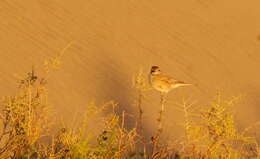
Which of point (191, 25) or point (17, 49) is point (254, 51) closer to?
point (191, 25)

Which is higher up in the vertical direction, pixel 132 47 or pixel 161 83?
pixel 132 47

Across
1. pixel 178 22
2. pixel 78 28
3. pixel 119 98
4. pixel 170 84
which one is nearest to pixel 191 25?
pixel 178 22

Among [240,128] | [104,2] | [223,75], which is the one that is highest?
[104,2]

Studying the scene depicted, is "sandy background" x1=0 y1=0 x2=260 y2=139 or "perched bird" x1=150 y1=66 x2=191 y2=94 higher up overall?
"sandy background" x1=0 y1=0 x2=260 y2=139

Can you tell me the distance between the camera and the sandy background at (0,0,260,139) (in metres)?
8.57

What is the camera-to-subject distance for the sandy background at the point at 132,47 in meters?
8.57

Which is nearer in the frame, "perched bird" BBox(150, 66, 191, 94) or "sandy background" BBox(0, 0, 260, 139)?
"perched bird" BBox(150, 66, 191, 94)

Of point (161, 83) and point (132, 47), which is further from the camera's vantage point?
point (132, 47)

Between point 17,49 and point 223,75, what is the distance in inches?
124

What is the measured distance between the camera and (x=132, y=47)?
10086 millimetres

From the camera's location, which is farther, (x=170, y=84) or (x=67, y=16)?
(x=67, y=16)

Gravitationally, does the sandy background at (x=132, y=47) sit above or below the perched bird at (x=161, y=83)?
above

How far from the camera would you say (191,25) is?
36.0 feet

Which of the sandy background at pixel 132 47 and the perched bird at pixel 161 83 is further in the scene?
the sandy background at pixel 132 47
